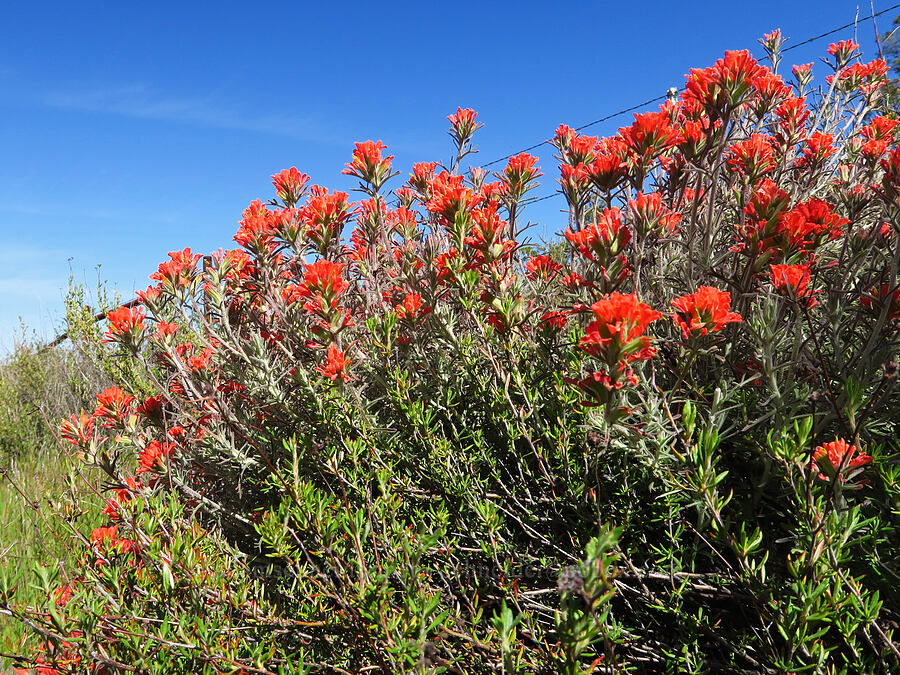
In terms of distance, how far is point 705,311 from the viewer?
1352mm

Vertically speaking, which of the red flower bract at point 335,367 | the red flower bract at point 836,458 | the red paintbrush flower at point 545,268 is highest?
the red paintbrush flower at point 545,268

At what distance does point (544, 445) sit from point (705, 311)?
31.1 inches

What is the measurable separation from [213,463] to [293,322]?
80 centimetres

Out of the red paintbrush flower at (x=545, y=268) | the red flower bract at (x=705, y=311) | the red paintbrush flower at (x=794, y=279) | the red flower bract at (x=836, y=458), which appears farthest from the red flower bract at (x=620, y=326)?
the red paintbrush flower at (x=545, y=268)

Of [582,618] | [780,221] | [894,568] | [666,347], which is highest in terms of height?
[780,221]

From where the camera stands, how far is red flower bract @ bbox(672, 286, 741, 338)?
4.36 ft

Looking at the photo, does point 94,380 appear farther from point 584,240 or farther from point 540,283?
point 584,240

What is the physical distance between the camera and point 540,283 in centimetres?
243

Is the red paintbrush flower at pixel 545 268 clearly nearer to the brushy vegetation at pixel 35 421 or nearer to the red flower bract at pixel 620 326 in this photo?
the red flower bract at pixel 620 326

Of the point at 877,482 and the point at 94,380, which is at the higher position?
the point at 94,380

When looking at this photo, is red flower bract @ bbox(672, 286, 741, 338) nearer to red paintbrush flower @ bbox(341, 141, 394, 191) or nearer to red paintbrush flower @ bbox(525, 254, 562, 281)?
red paintbrush flower @ bbox(525, 254, 562, 281)

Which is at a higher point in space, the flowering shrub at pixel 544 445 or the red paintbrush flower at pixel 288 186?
the red paintbrush flower at pixel 288 186

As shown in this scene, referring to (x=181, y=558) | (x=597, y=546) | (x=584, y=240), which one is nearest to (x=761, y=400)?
(x=584, y=240)

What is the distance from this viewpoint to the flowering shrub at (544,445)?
120cm
